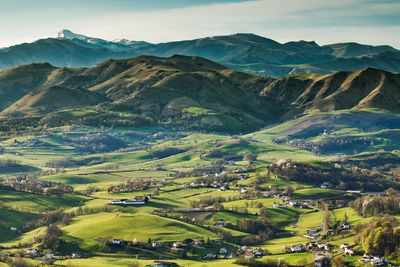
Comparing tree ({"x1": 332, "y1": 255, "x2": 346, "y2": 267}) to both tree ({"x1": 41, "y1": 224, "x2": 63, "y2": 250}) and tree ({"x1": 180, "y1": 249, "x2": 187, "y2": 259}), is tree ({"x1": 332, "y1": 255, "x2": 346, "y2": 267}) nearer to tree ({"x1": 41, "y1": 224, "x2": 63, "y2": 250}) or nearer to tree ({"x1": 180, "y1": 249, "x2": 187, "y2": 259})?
tree ({"x1": 180, "y1": 249, "x2": 187, "y2": 259})

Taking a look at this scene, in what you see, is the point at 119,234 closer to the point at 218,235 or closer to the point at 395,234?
the point at 218,235

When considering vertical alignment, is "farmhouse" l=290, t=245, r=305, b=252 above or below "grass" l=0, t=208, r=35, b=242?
below

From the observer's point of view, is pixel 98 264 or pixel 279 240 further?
pixel 279 240

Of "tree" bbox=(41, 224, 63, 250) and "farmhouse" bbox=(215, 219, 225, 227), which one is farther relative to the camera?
"farmhouse" bbox=(215, 219, 225, 227)

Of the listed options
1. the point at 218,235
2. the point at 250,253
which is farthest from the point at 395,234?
the point at 218,235

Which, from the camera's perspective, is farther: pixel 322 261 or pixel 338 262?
pixel 322 261

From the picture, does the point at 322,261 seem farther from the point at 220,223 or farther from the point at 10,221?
the point at 10,221

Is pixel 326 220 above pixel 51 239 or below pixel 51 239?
below

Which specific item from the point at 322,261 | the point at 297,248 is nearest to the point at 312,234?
the point at 297,248

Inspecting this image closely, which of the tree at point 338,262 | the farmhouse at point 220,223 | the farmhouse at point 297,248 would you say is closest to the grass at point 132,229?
the farmhouse at point 220,223

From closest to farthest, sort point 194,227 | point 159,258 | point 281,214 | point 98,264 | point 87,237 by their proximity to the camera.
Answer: point 98,264 < point 159,258 < point 87,237 < point 194,227 < point 281,214

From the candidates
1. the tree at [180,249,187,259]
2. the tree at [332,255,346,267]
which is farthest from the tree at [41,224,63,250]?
the tree at [332,255,346,267]
